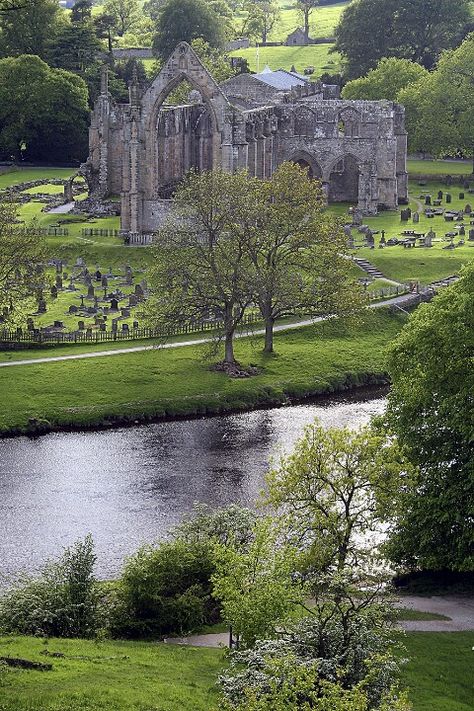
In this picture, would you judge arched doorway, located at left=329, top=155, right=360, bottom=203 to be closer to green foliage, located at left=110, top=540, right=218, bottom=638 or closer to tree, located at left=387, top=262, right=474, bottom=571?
tree, located at left=387, top=262, right=474, bottom=571

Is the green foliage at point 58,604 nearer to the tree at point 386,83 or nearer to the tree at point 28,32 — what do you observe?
the tree at point 386,83

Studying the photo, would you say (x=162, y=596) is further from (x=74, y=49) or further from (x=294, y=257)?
(x=74, y=49)

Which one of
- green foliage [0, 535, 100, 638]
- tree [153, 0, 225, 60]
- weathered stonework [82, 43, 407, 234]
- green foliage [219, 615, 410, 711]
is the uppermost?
tree [153, 0, 225, 60]

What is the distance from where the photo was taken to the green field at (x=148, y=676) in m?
43.3

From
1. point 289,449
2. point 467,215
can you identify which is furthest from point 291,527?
point 467,215

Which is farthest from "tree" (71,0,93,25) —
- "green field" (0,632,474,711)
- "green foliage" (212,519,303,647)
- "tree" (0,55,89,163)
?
"green foliage" (212,519,303,647)

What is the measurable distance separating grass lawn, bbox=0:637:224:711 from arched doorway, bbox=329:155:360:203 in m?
94.0

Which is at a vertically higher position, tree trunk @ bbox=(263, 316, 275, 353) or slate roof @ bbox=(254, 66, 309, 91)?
slate roof @ bbox=(254, 66, 309, 91)

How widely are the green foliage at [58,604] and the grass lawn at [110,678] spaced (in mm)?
1433

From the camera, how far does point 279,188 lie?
9431cm

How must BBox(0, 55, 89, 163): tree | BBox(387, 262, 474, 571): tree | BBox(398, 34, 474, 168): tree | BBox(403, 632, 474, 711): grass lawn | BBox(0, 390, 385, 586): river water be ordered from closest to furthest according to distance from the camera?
1. BBox(403, 632, 474, 711): grass lawn
2. BBox(387, 262, 474, 571): tree
3. BBox(0, 390, 385, 586): river water
4. BBox(398, 34, 474, 168): tree
5. BBox(0, 55, 89, 163): tree

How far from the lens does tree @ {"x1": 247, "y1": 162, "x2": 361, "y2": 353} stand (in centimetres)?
9244

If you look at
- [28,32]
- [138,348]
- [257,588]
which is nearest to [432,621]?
[257,588]

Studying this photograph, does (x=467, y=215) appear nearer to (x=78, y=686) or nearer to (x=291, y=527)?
(x=291, y=527)
